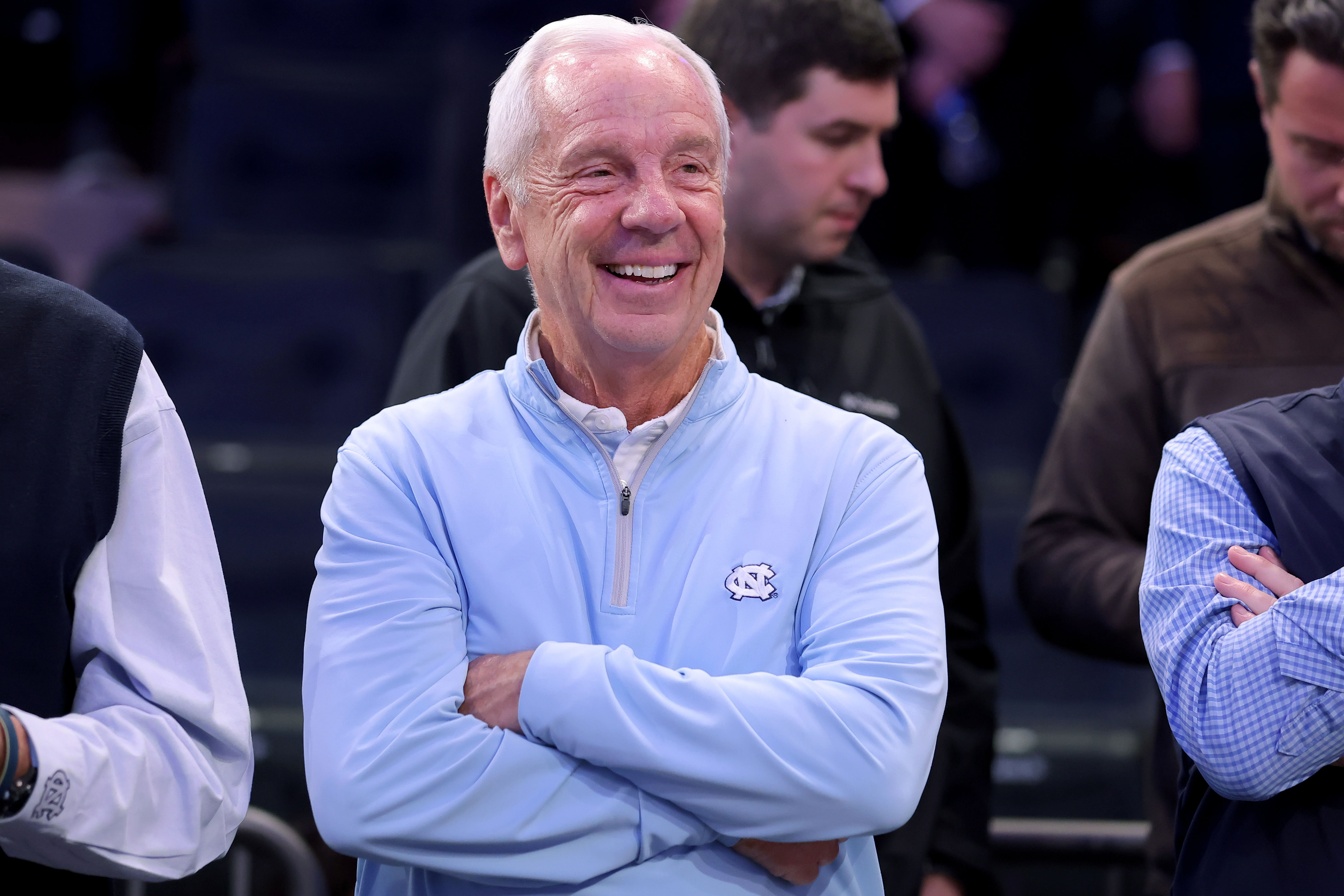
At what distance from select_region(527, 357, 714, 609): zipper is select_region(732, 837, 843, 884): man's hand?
28 centimetres

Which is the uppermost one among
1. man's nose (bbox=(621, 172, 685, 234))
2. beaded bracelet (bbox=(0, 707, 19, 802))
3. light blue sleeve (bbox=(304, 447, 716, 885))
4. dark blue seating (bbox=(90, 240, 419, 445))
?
man's nose (bbox=(621, 172, 685, 234))

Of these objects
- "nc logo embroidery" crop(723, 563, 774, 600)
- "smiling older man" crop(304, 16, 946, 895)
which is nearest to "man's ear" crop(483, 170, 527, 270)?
"smiling older man" crop(304, 16, 946, 895)

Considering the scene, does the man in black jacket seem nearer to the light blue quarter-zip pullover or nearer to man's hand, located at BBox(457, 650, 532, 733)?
the light blue quarter-zip pullover

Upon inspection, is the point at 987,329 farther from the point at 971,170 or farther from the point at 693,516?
the point at 693,516

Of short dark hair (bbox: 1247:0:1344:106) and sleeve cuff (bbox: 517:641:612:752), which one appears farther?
short dark hair (bbox: 1247:0:1344:106)

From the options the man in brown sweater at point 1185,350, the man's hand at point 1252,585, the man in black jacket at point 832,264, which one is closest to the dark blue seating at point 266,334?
the man in black jacket at point 832,264

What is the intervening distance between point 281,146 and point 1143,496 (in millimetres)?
3160

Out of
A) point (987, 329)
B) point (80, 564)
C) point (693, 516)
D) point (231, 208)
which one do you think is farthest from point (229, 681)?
point (231, 208)

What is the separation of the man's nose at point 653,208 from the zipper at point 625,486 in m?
0.19

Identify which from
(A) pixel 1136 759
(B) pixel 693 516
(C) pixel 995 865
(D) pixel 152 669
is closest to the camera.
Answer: (D) pixel 152 669

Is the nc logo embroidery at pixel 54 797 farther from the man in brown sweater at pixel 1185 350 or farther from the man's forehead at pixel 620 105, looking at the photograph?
the man in brown sweater at pixel 1185 350

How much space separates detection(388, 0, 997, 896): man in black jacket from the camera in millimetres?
2332

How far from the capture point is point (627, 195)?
172 centimetres

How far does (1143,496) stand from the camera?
235cm
